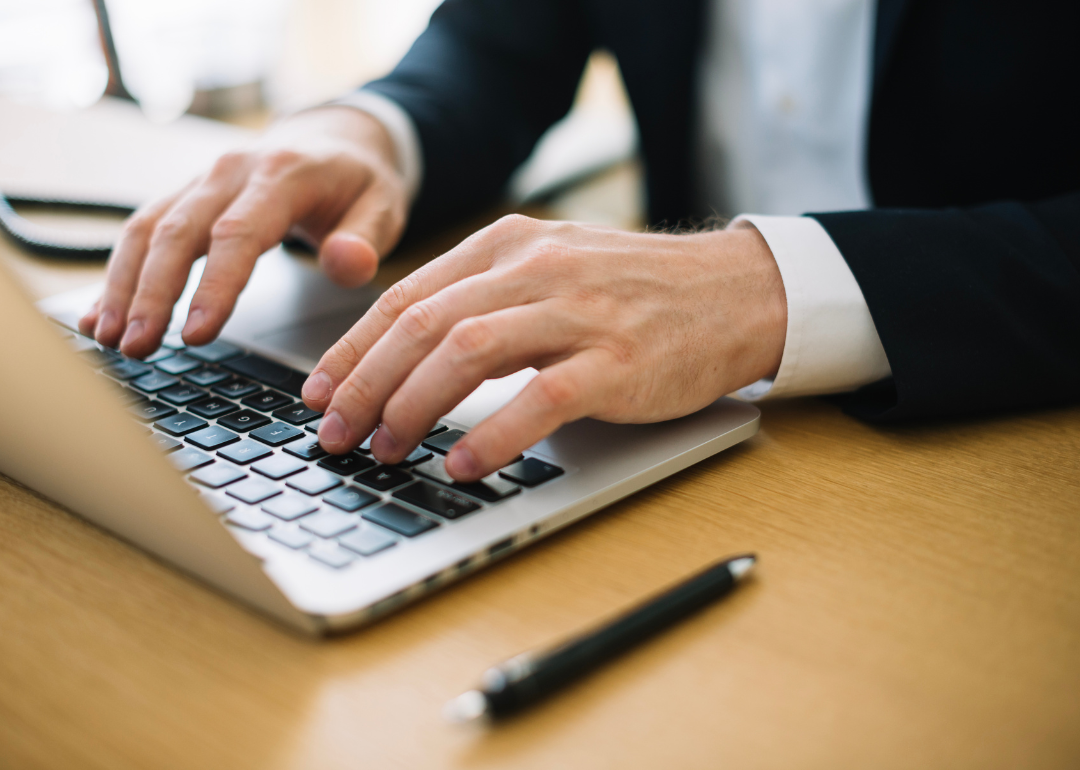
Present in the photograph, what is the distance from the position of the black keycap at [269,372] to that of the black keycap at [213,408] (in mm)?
34

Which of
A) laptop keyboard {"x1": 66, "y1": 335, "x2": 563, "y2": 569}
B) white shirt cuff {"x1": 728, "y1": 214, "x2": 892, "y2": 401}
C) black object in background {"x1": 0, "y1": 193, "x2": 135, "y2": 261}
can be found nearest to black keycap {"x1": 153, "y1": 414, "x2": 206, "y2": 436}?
laptop keyboard {"x1": 66, "y1": 335, "x2": 563, "y2": 569}

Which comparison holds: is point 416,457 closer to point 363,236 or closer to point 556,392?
point 556,392

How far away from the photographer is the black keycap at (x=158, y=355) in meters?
0.55

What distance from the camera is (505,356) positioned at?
39 centimetres

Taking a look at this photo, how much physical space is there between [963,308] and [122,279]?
0.56 metres

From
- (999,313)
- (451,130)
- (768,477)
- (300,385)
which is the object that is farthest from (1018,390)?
(451,130)

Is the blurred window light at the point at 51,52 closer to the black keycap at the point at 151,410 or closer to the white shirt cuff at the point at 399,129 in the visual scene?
the white shirt cuff at the point at 399,129

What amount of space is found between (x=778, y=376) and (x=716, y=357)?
59 millimetres

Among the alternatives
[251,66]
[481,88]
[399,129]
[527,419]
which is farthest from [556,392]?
[251,66]

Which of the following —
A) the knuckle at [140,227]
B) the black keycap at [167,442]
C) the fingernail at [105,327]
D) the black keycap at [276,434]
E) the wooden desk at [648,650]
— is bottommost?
the wooden desk at [648,650]

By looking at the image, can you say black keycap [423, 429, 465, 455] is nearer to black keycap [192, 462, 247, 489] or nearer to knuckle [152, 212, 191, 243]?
black keycap [192, 462, 247, 489]

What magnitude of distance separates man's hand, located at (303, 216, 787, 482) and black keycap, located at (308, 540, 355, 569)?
0.21ft

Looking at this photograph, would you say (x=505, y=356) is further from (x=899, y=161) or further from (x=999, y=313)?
(x=899, y=161)

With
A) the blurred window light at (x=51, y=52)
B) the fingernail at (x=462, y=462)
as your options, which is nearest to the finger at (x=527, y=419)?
the fingernail at (x=462, y=462)
